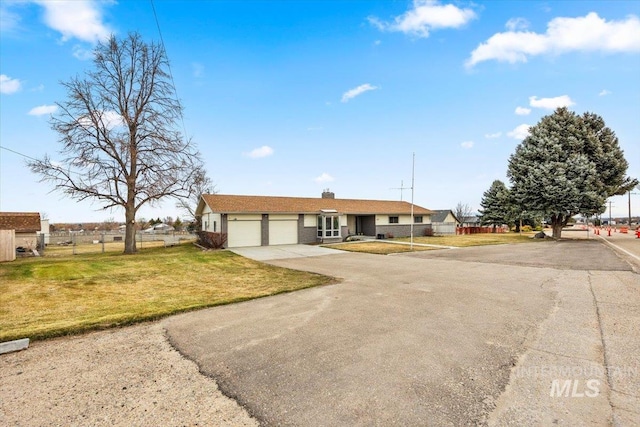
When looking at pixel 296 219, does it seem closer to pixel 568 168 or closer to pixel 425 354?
pixel 425 354

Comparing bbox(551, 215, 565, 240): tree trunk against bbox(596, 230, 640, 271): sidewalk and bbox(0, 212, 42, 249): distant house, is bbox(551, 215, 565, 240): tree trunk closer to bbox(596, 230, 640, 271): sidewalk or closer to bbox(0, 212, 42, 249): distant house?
bbox(596, 230, 640, 271): sidewalk

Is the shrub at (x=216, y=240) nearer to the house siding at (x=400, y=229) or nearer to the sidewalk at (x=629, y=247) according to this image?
the house siding at (x=400, y=229)

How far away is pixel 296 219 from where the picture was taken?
2452 cm

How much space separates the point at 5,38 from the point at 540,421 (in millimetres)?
18959

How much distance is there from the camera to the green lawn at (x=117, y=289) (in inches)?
223

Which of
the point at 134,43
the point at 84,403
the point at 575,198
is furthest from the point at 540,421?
the point at 575,198

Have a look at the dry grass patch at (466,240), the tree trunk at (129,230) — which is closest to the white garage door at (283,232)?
the tree trunk at (129,230)

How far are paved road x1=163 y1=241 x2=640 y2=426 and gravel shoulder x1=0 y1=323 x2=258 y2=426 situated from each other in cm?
25

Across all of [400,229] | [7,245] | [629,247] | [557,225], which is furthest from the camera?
[400,229]

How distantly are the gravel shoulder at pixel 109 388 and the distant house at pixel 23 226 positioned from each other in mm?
29350

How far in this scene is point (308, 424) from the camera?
2621 millimetres

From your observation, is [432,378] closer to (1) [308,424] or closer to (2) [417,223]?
(1) [308,424]

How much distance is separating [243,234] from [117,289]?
1355 cm


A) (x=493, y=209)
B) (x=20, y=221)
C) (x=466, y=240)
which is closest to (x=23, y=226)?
(x=20, y=221)
